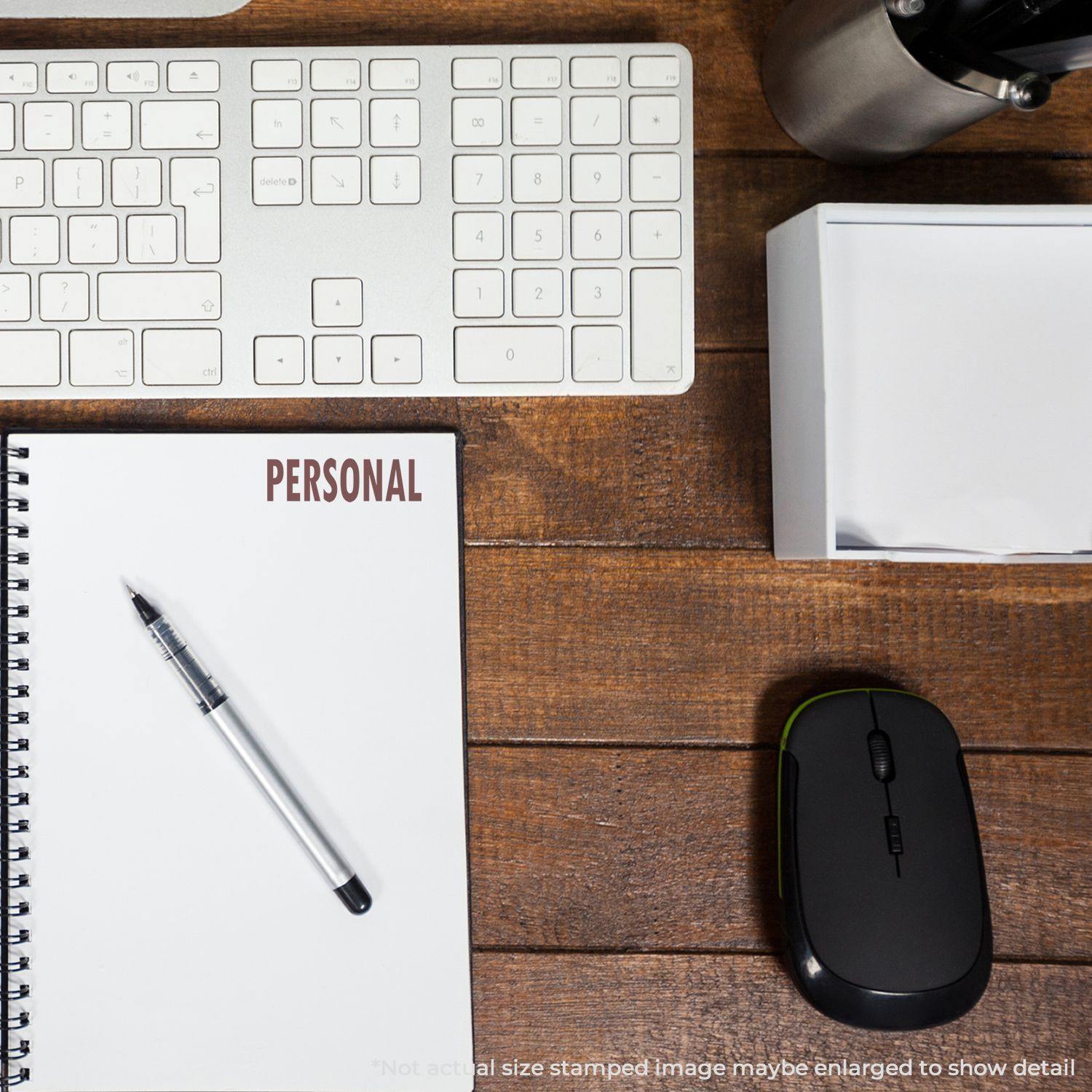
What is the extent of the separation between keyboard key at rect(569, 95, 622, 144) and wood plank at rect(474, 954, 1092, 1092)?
48cm

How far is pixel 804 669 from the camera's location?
0.50 metres

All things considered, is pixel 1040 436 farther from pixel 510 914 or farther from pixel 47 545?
pixel 47 545

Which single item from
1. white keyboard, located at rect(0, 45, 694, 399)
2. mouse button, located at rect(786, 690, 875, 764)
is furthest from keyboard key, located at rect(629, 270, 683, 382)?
mouse button, located at rect(786, 690, 875, 764)

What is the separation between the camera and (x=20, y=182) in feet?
1.46

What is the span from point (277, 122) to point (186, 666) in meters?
0.31

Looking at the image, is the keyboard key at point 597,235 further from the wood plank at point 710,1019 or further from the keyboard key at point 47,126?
the wood plank at point 710,1019

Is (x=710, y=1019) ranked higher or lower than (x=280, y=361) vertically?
lower

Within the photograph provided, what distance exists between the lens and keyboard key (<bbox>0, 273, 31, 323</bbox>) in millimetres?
447

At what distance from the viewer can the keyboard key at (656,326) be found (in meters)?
0.45

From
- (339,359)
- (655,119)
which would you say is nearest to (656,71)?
(655,119)

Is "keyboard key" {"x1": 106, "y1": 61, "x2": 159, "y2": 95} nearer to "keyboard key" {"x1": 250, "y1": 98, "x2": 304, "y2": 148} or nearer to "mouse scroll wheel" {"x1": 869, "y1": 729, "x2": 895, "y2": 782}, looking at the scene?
"keyboard key" {"x1": 250, "y1": 98, "x2": 304, "y2": 148}

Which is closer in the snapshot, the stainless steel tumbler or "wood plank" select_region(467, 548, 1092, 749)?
the stainless steel tumbler

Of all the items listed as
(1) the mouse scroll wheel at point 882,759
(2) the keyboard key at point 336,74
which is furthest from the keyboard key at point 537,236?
(1) the mouse scroll wheel at point 882,759

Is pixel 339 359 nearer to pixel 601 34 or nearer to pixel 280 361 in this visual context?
pixel 280 361
